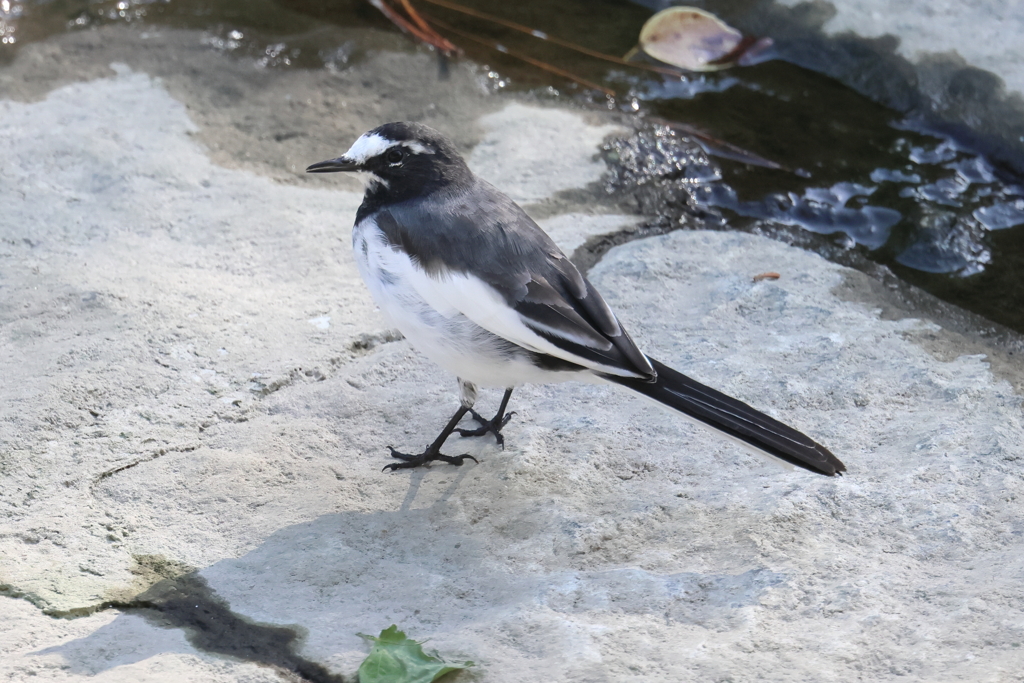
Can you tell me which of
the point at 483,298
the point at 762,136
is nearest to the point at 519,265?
the point at 483,298

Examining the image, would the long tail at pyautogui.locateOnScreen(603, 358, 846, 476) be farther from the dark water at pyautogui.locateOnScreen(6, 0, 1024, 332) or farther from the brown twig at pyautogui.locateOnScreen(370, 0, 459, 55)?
the brown twig at pyautogui.locateOnScreen(370, 0, 459, 55)

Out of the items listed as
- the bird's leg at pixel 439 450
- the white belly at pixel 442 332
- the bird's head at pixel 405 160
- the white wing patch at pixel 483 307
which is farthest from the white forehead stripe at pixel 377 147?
the bird's leg at pixel 439 450

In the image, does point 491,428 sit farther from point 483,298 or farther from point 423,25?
point 423,25

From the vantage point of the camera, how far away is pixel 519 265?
3.29 metres

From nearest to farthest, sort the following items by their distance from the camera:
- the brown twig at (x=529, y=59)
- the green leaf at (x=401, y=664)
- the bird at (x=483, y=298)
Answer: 1. the green leaf at (x=401, y=664)
2. the bird at (x=483, y=298)
3. the brown twig at (x=529, y=59)

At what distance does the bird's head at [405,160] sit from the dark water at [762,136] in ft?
5.87

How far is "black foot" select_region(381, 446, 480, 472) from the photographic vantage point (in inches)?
137

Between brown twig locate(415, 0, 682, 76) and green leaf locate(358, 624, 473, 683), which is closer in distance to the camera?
green leaf locate(358, 624, 473, 683)

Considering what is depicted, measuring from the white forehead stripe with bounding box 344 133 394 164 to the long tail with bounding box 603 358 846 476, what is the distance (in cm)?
122

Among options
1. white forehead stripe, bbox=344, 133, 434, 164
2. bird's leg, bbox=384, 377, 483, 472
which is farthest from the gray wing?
bird's leg, bbox=384, 377, 483, 472

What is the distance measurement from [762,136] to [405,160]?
2.87 m

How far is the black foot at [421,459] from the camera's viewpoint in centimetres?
348

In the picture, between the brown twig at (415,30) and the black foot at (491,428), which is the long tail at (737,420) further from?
the brown twig at (415,30)

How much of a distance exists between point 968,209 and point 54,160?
4.59 metres
